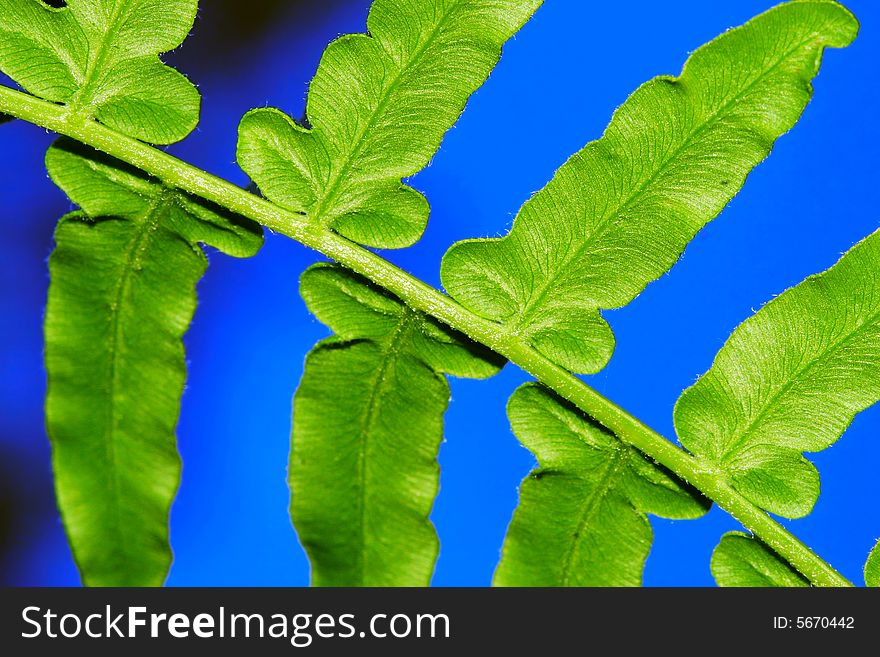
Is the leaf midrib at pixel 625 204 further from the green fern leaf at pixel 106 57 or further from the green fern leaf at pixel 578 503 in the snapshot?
the green fern leaf at pixel 106 57

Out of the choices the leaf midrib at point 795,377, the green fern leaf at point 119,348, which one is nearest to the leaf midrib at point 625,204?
the leaf midrib at point 795,377

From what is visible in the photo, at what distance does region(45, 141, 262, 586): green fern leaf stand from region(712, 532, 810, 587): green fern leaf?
1.11 metres

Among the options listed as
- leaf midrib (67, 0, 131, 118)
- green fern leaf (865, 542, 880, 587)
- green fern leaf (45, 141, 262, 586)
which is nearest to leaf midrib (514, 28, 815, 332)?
green fern leaf (45, 141, 262, 586)

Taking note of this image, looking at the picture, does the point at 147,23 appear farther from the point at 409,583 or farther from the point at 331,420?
the point at 409,583

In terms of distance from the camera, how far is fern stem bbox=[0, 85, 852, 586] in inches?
56.1

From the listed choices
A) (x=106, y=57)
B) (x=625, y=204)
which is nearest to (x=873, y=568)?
(x=625, y=204)

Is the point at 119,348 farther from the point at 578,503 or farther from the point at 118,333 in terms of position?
the point at 578,503

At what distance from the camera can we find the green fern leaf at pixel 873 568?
1.51m

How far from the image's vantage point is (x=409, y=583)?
5.42 ft

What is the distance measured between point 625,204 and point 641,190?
0.12 feet

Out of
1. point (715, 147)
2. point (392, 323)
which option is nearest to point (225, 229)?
point (392, 323)

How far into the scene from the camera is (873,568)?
1.52 m
